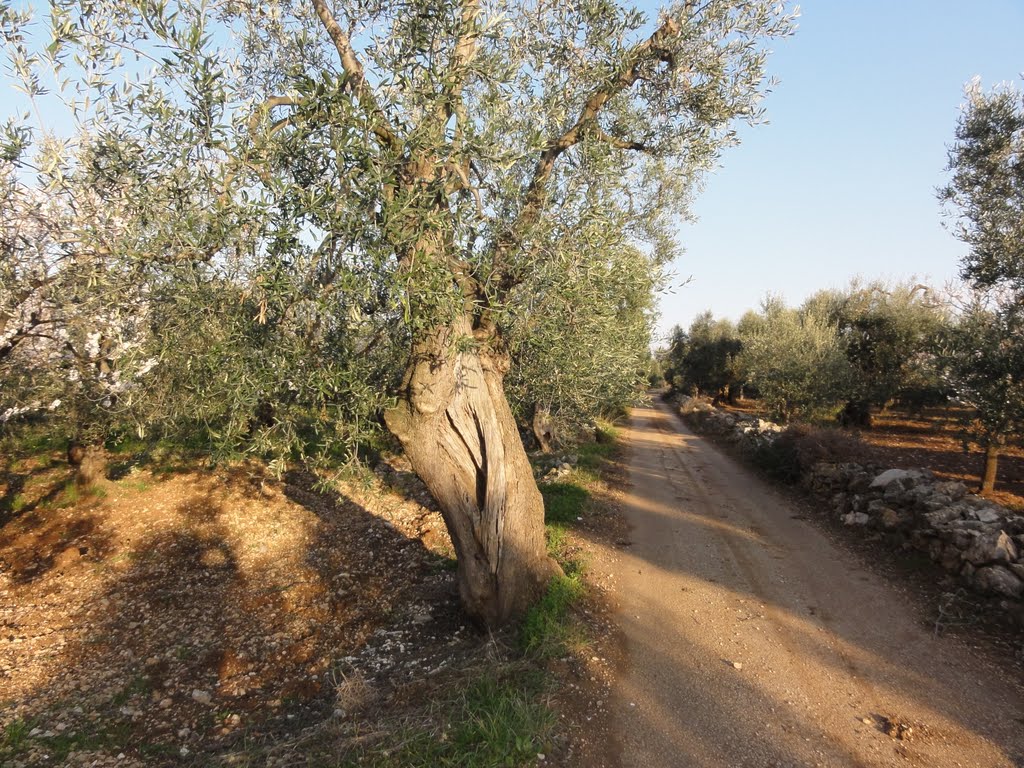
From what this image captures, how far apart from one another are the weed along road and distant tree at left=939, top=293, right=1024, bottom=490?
552 centimetres

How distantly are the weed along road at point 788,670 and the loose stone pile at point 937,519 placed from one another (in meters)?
1.11

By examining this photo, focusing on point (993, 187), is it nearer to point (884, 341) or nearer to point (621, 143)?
point (621, 143)

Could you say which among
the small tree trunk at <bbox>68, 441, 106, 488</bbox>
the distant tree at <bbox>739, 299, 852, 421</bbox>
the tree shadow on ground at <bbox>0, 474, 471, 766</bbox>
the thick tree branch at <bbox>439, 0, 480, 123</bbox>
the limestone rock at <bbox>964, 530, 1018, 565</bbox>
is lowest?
the tree shadow on ground at <bbox>0, 474, 471, 766</bbox>

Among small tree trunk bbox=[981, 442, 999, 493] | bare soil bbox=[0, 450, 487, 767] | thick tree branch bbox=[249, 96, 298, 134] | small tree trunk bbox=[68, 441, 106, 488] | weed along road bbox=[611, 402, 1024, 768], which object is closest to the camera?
weed along road bbox=[611, 402, 1024, 768]

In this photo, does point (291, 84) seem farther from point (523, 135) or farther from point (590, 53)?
point (590, 53)

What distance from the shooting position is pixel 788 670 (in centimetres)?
651

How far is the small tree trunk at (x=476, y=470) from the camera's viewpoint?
7055 millimetres

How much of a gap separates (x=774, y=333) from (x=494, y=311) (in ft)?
95.4

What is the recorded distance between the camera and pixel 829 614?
7957mm

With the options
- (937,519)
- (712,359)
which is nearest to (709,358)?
(712,359)

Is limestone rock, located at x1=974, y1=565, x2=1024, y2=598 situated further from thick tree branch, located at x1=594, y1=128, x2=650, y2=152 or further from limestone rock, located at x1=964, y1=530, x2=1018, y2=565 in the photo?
thick tree branch, located at x1=594, y1=128, x2=650, y2=152

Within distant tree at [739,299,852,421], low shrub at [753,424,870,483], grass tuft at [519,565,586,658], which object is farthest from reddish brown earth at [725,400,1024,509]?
grass tuft at [519,565,586,658]

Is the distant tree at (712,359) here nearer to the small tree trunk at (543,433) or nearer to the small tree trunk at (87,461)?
the small tree trunk at (543,433)

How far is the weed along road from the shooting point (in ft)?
17.1
